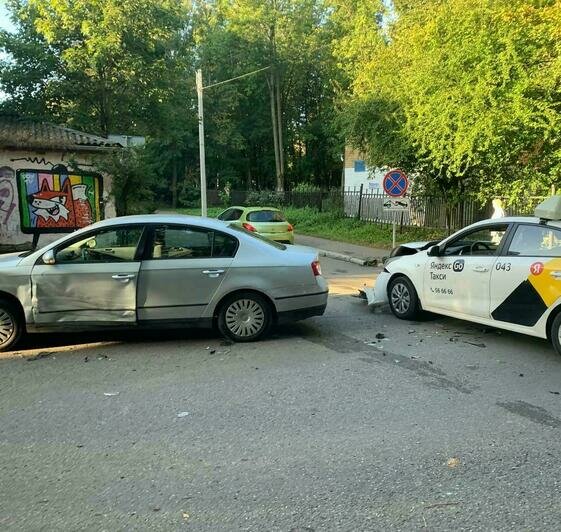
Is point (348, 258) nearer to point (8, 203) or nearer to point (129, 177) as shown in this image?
point (129, 177)

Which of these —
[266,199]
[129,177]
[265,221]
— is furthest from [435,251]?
[266,199]

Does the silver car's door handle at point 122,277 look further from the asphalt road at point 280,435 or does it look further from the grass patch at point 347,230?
the grass patch at point 347,230

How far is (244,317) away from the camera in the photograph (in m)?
6.85

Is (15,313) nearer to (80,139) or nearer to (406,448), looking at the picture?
(406,448)

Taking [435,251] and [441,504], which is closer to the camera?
[441,504]

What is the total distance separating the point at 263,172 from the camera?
185 ft

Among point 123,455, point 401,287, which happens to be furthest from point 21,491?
point 401,287

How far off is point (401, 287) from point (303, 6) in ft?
126

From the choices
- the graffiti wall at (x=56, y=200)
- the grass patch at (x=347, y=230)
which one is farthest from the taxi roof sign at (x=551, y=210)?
the graffiti wall at (x=56, y=200)

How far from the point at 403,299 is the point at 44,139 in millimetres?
12449

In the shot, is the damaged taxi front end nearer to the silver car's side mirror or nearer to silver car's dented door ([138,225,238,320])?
silver car's dented door ([138,225,238,320])

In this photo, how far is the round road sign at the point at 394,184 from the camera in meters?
15.0

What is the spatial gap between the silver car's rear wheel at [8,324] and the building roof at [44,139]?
428 inches

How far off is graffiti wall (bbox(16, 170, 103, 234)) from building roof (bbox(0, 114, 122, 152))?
30.9 inches
